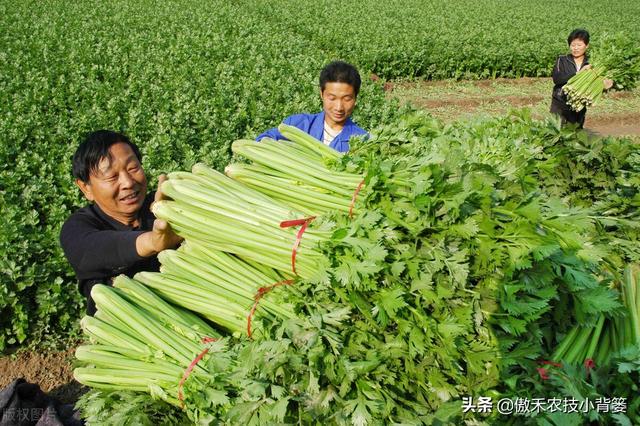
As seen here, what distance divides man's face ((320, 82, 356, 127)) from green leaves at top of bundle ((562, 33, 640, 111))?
579 centimetres

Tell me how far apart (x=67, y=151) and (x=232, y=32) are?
41.8ft

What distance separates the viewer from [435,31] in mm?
20594

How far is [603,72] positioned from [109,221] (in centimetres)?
841

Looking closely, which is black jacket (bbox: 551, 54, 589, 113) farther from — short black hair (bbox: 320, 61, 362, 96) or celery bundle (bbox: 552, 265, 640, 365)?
celery bundle (bbox: 552, 265, 640, 365)

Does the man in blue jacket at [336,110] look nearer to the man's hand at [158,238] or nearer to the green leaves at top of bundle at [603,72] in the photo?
the man's hand at [158,238]

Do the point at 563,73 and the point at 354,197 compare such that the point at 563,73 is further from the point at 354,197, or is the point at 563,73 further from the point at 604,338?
the point at 354,197

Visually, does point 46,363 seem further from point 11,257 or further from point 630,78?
point 630,78

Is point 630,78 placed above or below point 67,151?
above

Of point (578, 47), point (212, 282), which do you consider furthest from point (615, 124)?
point (212, 282)

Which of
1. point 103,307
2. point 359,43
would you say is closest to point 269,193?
point 103,307

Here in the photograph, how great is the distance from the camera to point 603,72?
8148mm

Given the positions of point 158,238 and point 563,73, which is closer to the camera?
point 158,238

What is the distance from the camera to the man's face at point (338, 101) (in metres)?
4.14

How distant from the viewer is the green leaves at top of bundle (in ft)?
26.7
